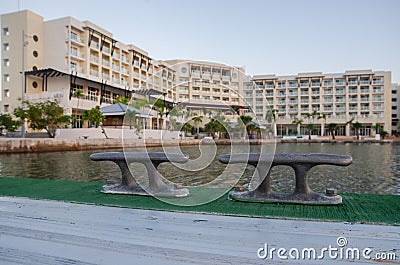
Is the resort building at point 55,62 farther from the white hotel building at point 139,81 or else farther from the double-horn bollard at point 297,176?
the double-horn bollard at point 297,176

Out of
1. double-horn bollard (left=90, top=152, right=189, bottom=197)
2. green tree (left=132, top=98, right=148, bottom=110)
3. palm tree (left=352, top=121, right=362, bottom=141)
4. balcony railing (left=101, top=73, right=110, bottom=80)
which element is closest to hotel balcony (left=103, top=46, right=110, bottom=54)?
balcony railing (left=101, top=73, right=110, bottom=80)

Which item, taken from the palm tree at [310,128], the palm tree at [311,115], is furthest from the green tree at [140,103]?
the palm tree at [311,115]

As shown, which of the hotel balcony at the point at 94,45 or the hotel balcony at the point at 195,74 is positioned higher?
the hotel balcony at the point at 94,45

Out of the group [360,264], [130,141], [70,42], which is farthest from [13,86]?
[360,264]

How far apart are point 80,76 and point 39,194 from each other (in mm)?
30135

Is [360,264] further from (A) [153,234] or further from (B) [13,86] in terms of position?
(B) [13,86]

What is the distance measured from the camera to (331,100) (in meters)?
59.3

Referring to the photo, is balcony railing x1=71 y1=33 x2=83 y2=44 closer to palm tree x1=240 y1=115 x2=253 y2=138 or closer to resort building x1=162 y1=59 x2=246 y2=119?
resort building x1=162 y1=59 x2=246 y2=119

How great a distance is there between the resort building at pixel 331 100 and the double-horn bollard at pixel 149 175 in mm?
53816

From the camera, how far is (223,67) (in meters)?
3.40

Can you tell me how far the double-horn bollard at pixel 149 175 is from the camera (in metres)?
3.35

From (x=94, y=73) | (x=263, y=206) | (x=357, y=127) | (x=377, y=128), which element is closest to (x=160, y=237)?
(x=263, y=206)

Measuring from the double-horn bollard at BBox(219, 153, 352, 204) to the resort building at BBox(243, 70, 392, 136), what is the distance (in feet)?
177

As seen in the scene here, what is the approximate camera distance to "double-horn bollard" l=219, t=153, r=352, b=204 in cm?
304
